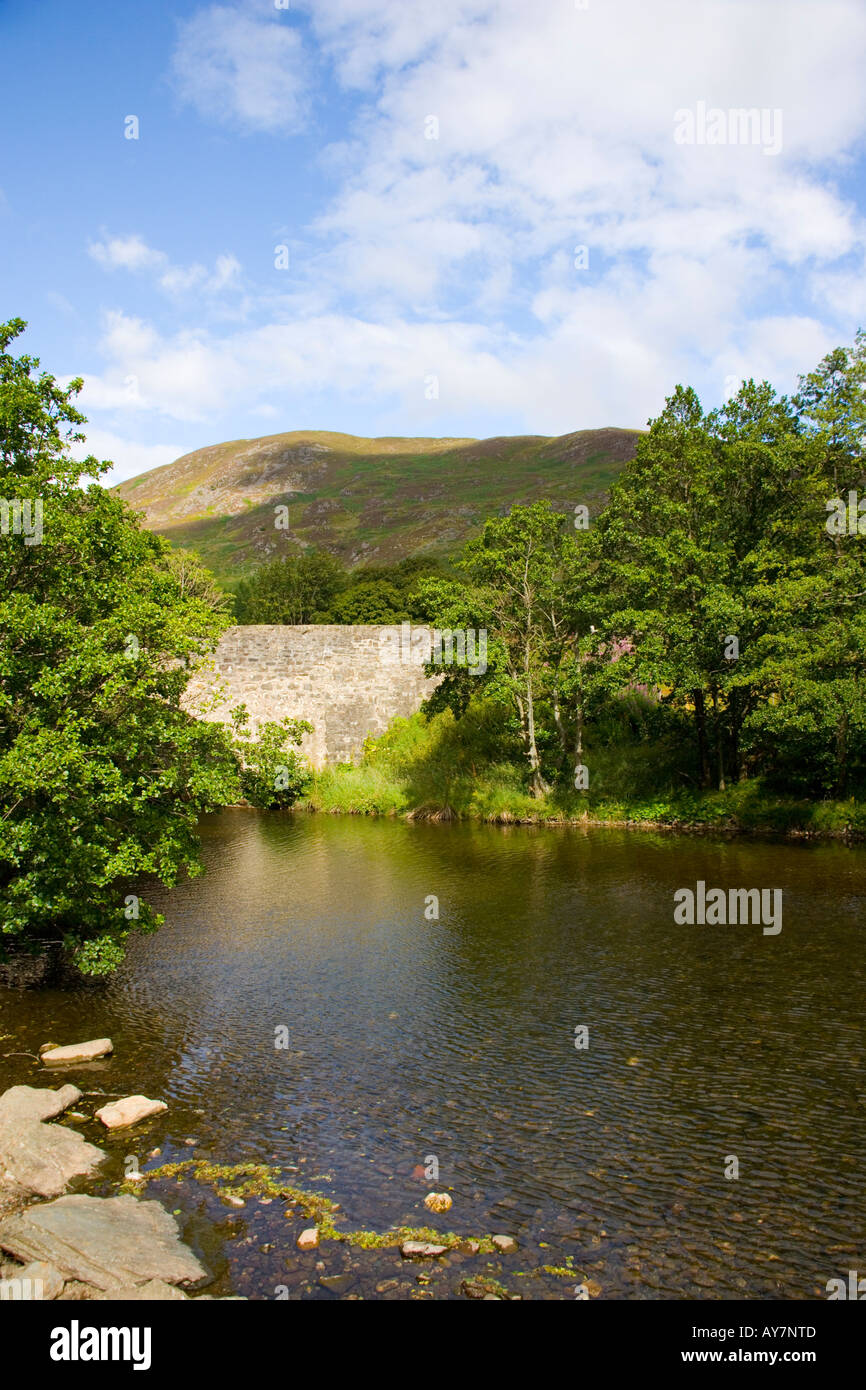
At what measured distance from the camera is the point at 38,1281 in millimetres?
5613

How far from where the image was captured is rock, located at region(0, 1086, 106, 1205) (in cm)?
709

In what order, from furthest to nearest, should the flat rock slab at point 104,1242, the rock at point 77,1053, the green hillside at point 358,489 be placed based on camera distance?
the green hillside at point 358,489 < the rock at point 77,1053 < the flat rock slab at point 104,1242

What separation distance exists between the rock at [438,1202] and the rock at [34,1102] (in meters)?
3.61

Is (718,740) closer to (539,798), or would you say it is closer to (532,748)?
(532,748)

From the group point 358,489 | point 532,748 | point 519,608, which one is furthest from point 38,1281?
point 358,489

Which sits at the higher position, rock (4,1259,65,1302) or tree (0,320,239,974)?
tree (0,320,239,974)

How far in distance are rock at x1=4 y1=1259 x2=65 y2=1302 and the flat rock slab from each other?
0.10 meters

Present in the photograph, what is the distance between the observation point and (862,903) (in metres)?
15.8

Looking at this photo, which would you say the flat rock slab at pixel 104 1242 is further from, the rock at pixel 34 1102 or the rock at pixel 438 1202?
the rock at pixel 438 1202

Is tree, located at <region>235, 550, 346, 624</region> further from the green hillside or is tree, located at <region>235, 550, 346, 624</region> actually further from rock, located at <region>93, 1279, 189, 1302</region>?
rock, located at <region>93, 1279, 189, 1302</region>

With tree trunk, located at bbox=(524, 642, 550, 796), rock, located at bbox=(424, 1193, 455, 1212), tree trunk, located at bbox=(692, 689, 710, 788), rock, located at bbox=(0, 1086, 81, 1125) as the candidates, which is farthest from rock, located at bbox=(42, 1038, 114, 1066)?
tree trunk, located at bbox=(692, 689, 710, 788)

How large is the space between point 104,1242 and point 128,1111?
7.90 ft

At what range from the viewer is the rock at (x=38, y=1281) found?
5559mm

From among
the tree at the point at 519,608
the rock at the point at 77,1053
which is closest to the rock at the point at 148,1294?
the rock at the point at 77,1053
